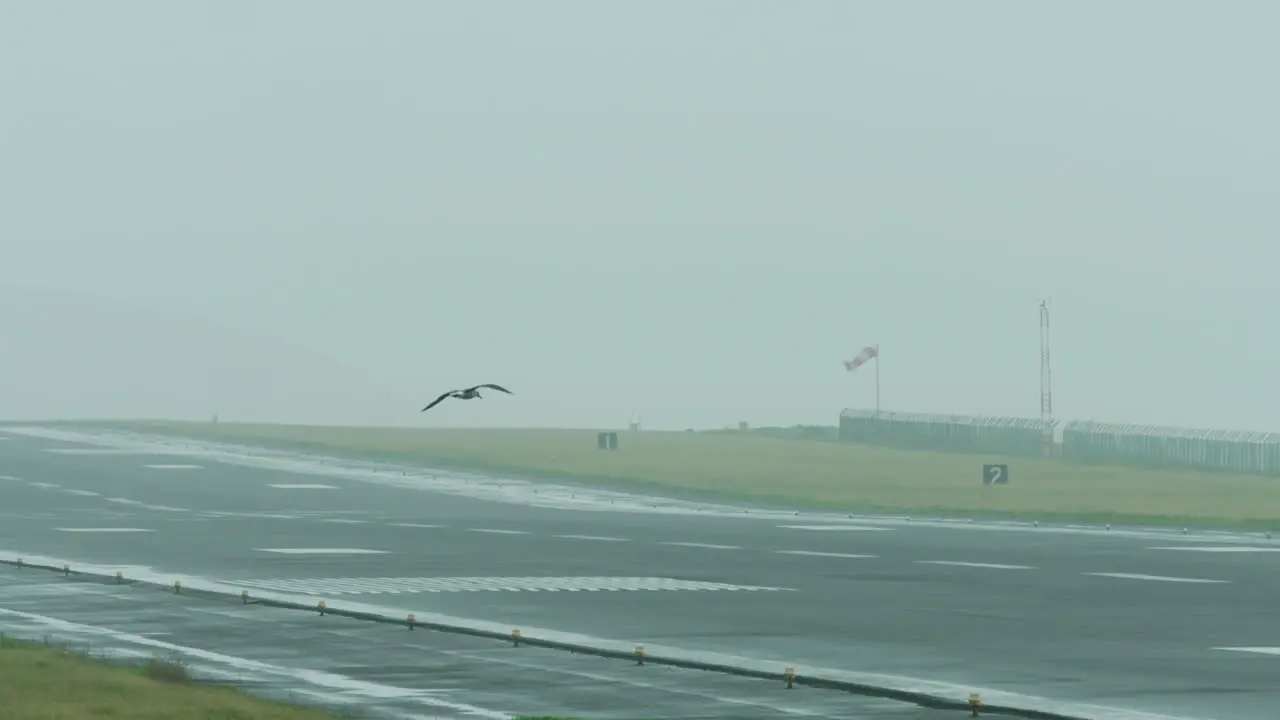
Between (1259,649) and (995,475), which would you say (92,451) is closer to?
(995,475)

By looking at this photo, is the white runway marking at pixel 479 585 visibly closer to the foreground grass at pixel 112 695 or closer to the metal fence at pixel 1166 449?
the foreground grass at pixel 112 695

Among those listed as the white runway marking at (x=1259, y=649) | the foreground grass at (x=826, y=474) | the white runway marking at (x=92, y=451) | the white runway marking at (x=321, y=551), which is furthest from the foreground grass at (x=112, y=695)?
the white runway marking at (x=92, y=451)

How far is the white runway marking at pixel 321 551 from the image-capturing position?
57406 mm

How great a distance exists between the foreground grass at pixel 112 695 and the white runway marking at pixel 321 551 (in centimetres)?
2594

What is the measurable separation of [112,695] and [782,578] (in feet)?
77.9

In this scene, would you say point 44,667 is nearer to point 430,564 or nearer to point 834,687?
point 834,687

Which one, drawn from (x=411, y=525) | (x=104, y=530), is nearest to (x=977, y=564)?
(x=411, y=525)

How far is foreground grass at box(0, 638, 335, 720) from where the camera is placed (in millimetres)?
26056

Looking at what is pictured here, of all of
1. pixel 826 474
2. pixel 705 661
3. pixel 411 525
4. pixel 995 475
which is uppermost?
pixel 826 474

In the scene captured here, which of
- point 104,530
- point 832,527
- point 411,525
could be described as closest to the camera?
point 104,530

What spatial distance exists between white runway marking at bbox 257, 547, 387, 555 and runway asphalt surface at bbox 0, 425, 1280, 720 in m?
0.15

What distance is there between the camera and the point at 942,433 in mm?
144125

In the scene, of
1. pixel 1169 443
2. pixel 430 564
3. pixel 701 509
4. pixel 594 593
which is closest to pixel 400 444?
pixel 1169 443

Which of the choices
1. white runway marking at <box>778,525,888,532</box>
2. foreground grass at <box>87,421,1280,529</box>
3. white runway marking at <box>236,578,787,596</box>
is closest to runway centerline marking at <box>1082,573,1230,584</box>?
white runway marking at <box>236,578,787,596</box>
